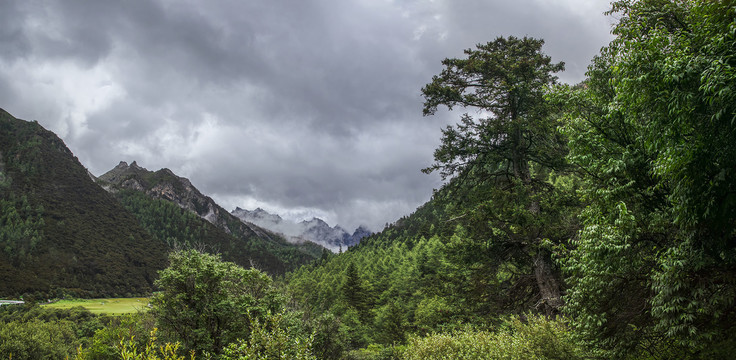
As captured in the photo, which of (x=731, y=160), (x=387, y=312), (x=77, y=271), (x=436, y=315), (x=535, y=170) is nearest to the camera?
(x=731, y=160)

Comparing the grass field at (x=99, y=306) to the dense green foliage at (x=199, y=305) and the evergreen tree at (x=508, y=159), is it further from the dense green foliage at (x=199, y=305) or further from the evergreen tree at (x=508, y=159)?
the evergreen tree at (x=508, y=159)

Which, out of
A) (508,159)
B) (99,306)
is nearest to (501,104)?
(508,159)

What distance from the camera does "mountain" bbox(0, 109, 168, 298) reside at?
368ft

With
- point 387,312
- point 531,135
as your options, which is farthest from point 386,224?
point 531,135

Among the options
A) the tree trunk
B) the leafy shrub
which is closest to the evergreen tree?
the tree trunk

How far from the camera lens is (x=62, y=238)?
454 ft

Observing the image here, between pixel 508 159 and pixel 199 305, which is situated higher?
pixel 508 159

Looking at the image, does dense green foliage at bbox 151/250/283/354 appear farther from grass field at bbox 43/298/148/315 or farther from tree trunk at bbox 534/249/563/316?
grass field at bbox 43/298/148/315

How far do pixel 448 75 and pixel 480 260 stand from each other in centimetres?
919

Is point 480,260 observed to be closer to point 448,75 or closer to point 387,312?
point 448,75

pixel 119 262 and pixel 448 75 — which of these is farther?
pixel 119 262

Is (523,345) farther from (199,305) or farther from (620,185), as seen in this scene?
(199,305)

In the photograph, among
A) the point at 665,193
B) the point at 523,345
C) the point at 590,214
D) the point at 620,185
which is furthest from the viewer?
the point at 523,345

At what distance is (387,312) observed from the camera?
41062 mm
